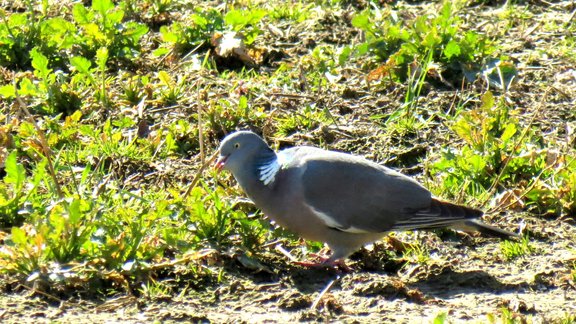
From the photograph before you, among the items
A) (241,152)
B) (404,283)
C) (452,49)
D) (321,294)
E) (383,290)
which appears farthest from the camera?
(452,49)

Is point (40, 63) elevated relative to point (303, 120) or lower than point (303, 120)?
elevated

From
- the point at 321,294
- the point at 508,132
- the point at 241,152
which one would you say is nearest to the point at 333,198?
the point at 241,152

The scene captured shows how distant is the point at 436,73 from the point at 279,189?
2252 mm

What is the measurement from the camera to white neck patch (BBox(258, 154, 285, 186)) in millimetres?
5281

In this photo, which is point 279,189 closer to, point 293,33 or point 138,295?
point 138,295

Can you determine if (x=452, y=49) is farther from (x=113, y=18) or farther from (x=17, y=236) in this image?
(x=17, y=236)

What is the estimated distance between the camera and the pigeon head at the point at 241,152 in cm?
538

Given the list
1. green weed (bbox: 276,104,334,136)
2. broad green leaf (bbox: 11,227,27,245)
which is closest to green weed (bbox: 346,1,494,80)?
green weed (bbox: 276,104,334,136)

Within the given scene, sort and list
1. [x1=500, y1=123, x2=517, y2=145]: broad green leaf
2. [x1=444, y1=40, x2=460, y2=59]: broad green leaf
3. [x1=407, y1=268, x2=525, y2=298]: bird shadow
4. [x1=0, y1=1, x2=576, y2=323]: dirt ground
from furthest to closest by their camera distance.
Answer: [x1=444, y1=40, x2=460, y2=59]: broad green leaf < [x1=500, y1=123, x2=517, y2=145]: broad green leaf < [x1=407, y1=268, x2=525, y2=298]: bird shadow < [x1=0, y1=1, x2=576, y2=323]: dirt ground

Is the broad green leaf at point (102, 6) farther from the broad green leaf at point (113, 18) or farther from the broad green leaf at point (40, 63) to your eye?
the broad green leaf at point (40, 63)

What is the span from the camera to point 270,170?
5309mm

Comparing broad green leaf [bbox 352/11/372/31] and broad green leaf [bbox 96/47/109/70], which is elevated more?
broad green leaf [bbox 96/47/109/70]

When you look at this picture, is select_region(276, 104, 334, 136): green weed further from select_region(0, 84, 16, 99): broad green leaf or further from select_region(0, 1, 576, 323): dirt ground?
select_region(0, 84, 16, 99): broad green leaf

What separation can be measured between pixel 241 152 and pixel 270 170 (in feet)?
0.63
